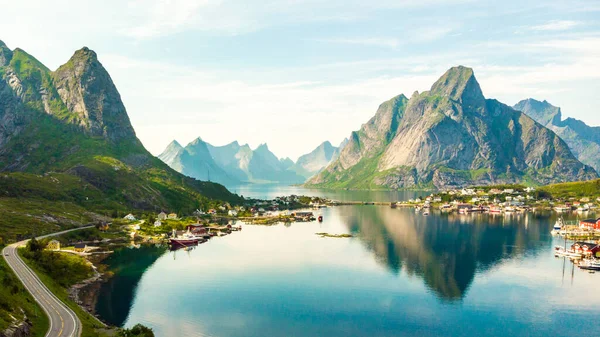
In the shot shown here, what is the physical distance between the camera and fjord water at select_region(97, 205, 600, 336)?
84.1 metres

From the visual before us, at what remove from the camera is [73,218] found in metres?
180

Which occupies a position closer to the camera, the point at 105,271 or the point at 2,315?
the point at 2,315

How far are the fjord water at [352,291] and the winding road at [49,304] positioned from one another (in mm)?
10108

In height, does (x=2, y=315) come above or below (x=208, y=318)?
above

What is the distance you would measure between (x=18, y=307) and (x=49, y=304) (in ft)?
34.2

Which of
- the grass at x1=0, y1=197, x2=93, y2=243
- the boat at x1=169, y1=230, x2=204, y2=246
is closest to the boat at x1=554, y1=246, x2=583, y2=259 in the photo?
the boat at x1=169, y1=230, x2=204, y2=246

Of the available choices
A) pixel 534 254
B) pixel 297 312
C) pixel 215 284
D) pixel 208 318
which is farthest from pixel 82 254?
pixel 534 254

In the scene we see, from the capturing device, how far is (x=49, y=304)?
78.4m

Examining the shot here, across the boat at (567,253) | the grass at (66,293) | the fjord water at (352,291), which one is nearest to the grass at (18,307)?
the grass at (66,293)

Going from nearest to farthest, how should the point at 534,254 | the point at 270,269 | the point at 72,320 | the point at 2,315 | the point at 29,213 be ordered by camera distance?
the point at 2,315 < the point at 72,320 < the point at 270,269 < the point at 534,254 < the point at 29,213

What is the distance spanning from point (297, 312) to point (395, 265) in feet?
175

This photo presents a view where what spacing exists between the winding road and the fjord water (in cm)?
1011

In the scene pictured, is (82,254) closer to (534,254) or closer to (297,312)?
(297,312)

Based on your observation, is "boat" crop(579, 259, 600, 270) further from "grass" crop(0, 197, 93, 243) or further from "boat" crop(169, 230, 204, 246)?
"grass" crop(0, 197, 93, 243)
